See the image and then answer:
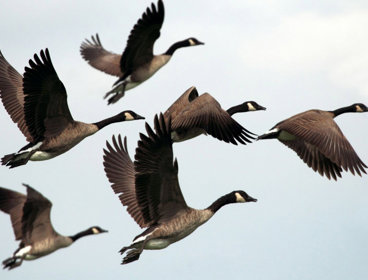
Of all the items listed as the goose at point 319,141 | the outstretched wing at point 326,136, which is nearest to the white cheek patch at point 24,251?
the goose at point 319,141

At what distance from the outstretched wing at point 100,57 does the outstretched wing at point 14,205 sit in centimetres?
502

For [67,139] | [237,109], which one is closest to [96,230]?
[67,139]

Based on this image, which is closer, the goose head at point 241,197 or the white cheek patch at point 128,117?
the goose head at point 241,197

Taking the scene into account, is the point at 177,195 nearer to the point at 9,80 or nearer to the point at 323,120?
the point at 323,120

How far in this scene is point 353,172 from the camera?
15438 millimetres

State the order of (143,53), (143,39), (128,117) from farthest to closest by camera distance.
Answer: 1. (128,117)
2. (143,53)
3. (143,39)

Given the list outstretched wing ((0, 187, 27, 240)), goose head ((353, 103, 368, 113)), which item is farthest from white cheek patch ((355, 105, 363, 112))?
outstretched wing ((0, 187, 27, 240))

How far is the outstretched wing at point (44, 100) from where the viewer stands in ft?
51.1

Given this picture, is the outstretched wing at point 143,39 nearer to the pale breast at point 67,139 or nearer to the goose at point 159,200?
the pale breast at point 67,139

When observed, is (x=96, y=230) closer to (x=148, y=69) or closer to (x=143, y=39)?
(x=148, y=69)

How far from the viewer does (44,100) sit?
52.5 ft

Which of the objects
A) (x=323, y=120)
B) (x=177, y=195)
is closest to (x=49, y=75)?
(x=177, y=195)

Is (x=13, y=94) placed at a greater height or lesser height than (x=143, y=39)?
lesser

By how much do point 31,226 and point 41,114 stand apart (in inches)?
94.6
